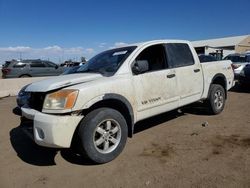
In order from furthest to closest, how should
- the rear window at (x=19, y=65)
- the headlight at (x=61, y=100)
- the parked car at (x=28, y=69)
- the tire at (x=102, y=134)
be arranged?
the rear window at (x=19, y=65) < the parked car at (x=28, y=69) < the tire at (x=102, y=134) < the headlight at (x=61, y=100)

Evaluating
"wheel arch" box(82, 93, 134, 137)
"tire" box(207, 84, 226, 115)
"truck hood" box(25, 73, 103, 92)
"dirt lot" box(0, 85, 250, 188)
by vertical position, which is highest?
"truck hood" box(25, 73, 103, 92)

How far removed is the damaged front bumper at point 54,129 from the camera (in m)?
3.59

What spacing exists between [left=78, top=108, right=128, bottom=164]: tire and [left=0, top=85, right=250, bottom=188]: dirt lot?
17 cm

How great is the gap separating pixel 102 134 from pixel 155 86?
139 centimetres

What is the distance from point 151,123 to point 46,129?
3036mm

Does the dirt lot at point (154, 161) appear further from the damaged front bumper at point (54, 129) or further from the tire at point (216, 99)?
the tire at point (216, 99)

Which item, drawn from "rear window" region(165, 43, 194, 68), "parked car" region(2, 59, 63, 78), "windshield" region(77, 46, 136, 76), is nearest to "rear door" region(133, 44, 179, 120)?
"rear window" region(165, 43, 194, 68)

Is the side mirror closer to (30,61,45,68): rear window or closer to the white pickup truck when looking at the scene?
the white pickup truck

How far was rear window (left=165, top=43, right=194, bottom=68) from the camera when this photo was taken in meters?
5.37

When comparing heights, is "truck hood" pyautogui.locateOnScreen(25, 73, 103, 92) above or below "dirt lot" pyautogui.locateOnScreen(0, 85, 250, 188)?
above

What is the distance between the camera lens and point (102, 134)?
4.04m

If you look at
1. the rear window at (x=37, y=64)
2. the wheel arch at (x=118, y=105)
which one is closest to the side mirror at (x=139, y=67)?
the wheel arch at (x=118, y=105)

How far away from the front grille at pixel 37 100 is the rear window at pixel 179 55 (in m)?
2.54

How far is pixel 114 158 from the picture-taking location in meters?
4.18
